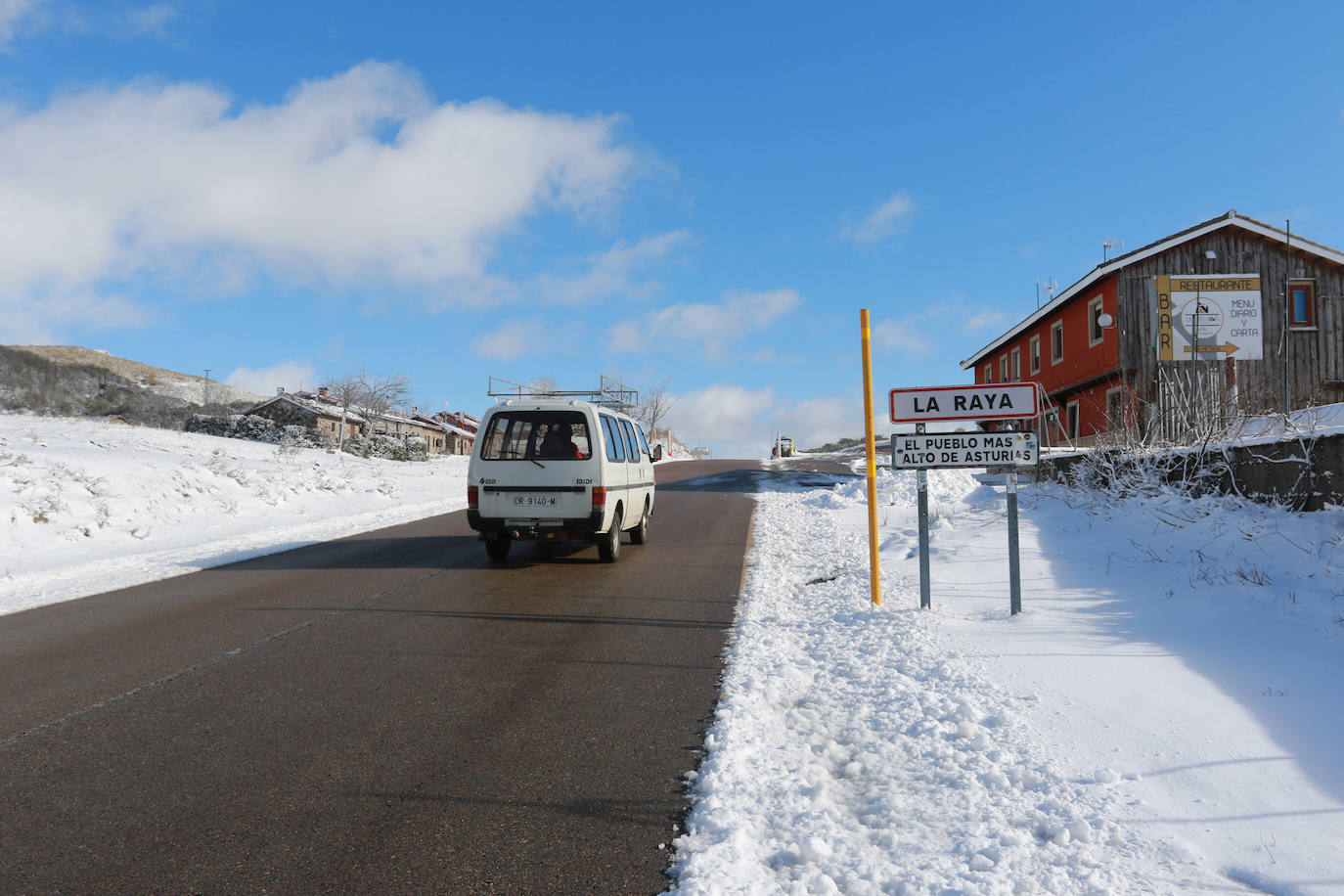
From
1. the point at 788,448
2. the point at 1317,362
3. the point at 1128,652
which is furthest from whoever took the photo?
the point at 788,448

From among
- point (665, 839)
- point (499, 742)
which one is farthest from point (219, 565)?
point (665, 839)

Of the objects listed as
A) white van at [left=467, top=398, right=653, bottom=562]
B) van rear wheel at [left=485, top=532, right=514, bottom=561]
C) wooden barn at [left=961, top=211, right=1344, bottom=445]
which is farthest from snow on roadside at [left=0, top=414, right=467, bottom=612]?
wooden barn at [left=961, top=211, right=1344, bottom=445]

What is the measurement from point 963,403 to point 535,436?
17.9 ft

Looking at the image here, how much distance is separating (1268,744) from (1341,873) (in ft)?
3.57

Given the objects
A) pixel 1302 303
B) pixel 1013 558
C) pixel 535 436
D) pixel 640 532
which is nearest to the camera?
pixel 1013 558

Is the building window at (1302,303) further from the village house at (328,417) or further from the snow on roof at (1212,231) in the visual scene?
the village house at (328,417)

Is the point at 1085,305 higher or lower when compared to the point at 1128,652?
higher

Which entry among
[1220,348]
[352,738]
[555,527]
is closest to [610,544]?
[555,527]

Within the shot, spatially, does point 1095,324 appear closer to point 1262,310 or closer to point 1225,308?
point 1225,308

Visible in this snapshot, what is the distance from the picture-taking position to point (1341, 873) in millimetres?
2627

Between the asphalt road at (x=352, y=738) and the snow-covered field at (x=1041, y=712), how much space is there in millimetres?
449

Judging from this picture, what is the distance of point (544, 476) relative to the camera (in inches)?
392

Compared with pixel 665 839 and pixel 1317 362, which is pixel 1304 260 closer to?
pixel 1317 362

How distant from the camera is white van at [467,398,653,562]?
990cm
